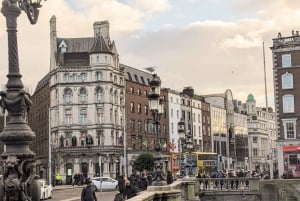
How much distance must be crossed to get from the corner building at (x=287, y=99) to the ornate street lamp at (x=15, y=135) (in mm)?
64085

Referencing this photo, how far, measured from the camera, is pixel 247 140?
542 feet

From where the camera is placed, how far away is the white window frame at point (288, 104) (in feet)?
239

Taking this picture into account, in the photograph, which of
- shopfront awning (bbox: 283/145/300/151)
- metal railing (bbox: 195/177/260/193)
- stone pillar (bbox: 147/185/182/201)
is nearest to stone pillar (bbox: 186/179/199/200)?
metal railing (bbox: 195/177/260/193)

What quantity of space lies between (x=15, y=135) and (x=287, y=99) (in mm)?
65653

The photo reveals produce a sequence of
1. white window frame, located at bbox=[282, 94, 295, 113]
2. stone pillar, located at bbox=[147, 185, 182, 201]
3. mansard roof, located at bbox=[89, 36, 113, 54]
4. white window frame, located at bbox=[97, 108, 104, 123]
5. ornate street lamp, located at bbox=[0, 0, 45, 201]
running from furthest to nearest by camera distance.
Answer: white window frame, located at bbox=[97, 108, 104, 123], mansard roof, located at bbox=[89, 36, 113, 54], white window frame, located at bbox=[282, 94, 295, 113], stone pillar, located at bbox=[147, 185, 182, 201], ornate street lamp, located at bbox=[0, 0, 45, 201]

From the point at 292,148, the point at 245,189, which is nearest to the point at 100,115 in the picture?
the point at 292,148

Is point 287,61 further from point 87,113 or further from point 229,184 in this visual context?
point 229,184

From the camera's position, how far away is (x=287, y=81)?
7312 cm

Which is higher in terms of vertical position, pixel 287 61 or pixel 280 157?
pixel 287 61

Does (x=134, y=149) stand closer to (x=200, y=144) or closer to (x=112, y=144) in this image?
(x=112, y=144)

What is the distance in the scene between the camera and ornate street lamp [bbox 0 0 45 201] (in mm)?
10016

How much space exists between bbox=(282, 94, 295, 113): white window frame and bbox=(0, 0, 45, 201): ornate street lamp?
6468 centimetres

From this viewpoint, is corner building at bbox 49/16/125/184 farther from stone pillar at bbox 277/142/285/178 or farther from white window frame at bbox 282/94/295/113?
white window frame at bbox 282/94/295/113

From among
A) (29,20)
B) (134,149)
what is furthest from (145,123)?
(29,20)
